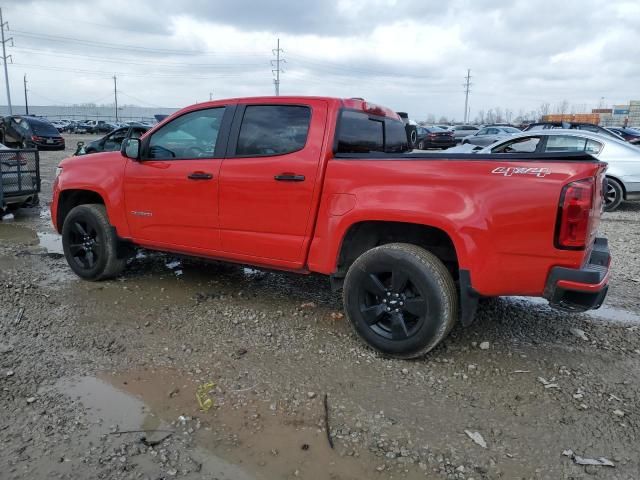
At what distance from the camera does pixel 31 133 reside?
23.8 meters

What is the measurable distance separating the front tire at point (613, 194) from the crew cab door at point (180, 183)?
8.18 meters

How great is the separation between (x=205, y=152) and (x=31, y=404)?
240 centimetres

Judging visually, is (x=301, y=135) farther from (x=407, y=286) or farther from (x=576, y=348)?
(x=576, y=348)

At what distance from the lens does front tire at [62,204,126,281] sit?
5348 mm

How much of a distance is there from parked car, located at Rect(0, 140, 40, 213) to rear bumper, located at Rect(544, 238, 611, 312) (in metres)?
8.99

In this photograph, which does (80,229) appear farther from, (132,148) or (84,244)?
(132,148)

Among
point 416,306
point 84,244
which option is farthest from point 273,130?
point 84,244

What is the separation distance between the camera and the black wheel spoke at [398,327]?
12.1 ft

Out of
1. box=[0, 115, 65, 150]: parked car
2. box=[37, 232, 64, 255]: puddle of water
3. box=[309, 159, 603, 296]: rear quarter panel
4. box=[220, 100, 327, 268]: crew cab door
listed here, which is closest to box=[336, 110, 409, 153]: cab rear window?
box=[220, 100, 327, 268]: crew cab door

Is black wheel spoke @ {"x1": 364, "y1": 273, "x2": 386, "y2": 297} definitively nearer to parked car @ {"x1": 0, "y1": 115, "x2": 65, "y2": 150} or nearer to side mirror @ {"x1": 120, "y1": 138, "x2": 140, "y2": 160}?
side mirror @ {"x1": 120, "y1": 138, "x2": 140, "y2": 160}

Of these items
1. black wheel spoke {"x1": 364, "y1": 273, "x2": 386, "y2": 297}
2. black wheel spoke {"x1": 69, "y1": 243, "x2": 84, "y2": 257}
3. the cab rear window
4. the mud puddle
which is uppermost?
the cab rear window

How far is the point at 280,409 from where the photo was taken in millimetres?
3162

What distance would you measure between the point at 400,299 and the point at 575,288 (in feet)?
3.72

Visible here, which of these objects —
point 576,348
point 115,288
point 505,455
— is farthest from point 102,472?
point 576,348
